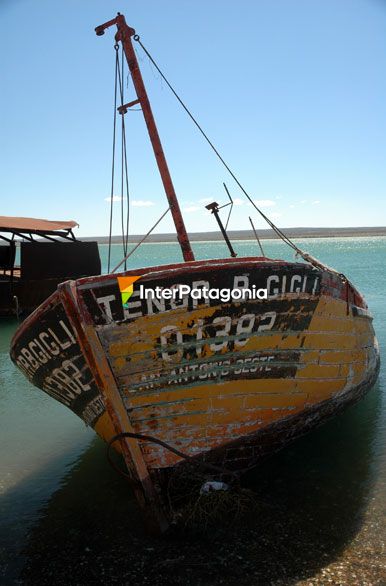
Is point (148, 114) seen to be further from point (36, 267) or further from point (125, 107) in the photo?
point (36, 267)

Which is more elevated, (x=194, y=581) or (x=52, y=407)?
(x=52, y=407)

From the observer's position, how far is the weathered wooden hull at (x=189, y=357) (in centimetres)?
426

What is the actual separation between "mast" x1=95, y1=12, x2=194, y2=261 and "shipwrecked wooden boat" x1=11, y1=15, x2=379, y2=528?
219cm

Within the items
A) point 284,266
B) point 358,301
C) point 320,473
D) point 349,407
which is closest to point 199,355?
point 284,266

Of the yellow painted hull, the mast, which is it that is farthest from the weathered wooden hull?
the mast

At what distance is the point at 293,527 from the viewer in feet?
14.6

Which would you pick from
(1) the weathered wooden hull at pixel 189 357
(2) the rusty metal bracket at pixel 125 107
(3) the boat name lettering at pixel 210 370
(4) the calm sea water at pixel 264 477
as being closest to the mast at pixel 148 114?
(2) the rusty metal bracket at pixel 125 107

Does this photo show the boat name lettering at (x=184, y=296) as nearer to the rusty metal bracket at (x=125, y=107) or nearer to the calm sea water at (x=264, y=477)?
the calm sea water at (x=264, y=477)

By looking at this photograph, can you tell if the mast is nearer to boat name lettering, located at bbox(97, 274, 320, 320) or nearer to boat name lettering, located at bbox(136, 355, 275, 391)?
boat name lettering, located at bbox(97, 274, 320, 320)

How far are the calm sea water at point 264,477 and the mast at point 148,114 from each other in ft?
10.4

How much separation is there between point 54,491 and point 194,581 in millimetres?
2352

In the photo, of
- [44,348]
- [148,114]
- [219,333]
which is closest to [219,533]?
[219,333]

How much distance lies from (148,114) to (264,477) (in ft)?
16.9

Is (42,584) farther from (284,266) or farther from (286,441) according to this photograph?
(284,266)
